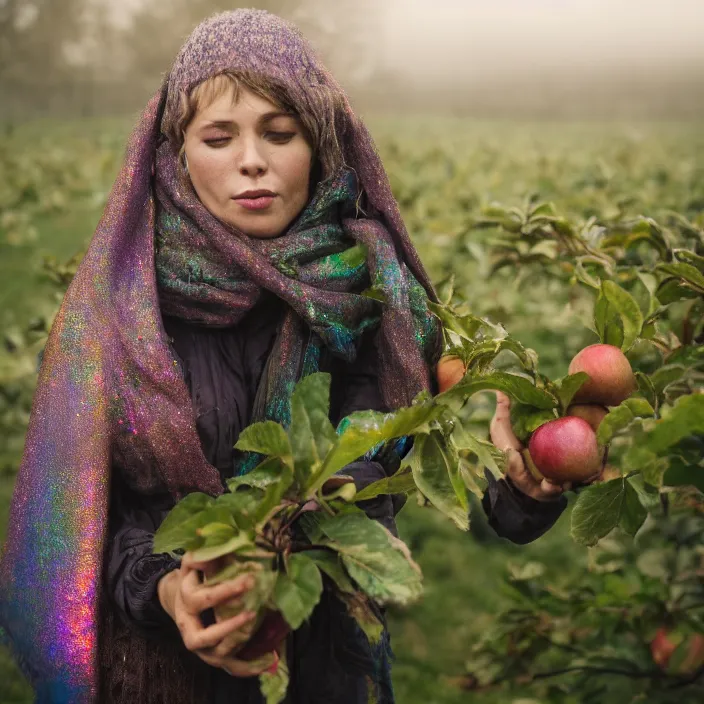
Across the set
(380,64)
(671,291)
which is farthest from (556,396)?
(380,64)

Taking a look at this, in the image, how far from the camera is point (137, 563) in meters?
0.87

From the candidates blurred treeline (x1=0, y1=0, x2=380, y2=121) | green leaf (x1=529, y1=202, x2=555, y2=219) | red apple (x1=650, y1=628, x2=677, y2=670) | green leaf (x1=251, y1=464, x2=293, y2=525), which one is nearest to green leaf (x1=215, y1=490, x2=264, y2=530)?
green leaf (x1=251, y1=464, x2=293, y2=525)

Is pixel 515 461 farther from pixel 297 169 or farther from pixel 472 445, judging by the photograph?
pixel 297 169

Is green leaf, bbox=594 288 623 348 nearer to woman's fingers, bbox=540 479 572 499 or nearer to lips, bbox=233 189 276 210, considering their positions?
woman's fingers, bbox=540 479 572 499

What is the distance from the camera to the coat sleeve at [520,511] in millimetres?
956

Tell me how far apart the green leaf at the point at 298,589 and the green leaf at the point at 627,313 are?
0.38m

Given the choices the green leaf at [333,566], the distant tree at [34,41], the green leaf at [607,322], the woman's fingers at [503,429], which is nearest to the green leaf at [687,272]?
the green leaf at [607,322]

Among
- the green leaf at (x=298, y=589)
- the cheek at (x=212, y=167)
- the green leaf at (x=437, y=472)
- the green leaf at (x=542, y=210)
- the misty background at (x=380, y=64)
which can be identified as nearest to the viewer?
the green leaf at (x=298, y=589)

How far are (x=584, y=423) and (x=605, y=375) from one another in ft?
0.16

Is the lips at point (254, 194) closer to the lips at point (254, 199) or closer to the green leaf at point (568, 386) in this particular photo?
the lips at point (254, 199)

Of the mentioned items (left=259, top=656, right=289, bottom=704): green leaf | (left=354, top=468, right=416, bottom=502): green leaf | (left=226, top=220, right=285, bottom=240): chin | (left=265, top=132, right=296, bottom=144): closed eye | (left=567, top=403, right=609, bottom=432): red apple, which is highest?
(left=265, top=132, right=296, bottom=144): closed eye

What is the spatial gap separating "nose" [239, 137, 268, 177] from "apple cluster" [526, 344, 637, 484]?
1.16 ft

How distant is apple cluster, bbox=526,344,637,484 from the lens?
2.71 feet

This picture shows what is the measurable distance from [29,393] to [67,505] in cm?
108
